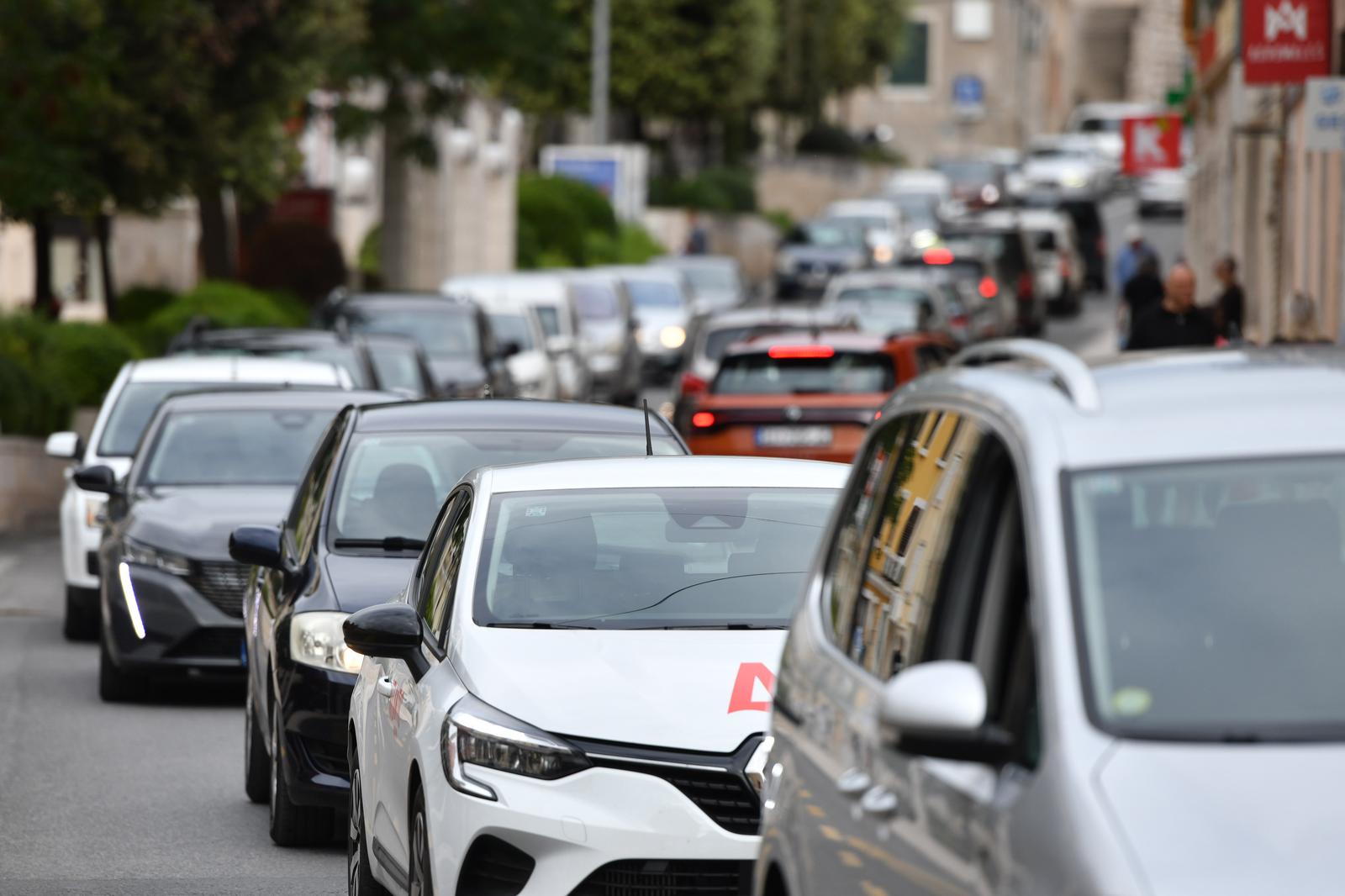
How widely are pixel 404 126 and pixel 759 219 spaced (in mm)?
38703

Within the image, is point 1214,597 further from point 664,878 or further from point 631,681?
point 631,681

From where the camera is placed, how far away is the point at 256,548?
9750mm

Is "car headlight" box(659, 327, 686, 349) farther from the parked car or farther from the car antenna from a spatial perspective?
the car antenna

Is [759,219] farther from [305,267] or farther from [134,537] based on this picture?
[134,537]

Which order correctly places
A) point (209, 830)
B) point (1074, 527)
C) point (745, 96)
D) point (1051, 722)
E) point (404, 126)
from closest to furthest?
point (1051, 722) → point (1074, 527) → point (209, 830) → point (404, 126) → point (745, 96)

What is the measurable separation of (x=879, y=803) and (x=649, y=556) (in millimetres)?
3364

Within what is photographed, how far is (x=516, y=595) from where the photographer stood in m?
7.35

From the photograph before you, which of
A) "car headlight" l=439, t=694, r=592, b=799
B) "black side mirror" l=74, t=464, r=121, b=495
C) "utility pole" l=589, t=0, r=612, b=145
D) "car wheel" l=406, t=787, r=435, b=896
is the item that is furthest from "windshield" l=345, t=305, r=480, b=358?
"utility pole" l=589, t=0, r=612, b=145

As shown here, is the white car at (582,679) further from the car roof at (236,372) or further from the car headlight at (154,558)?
the car roof at (236,372)

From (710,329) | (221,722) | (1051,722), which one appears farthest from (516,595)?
(710,329)

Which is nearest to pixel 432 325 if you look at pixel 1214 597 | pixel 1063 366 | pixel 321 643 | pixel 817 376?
pixel 817 376

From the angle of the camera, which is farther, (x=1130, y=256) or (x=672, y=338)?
(x=672, y=338)

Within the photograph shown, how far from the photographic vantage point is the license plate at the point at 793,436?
58.6ft

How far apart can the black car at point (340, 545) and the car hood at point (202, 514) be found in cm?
212
